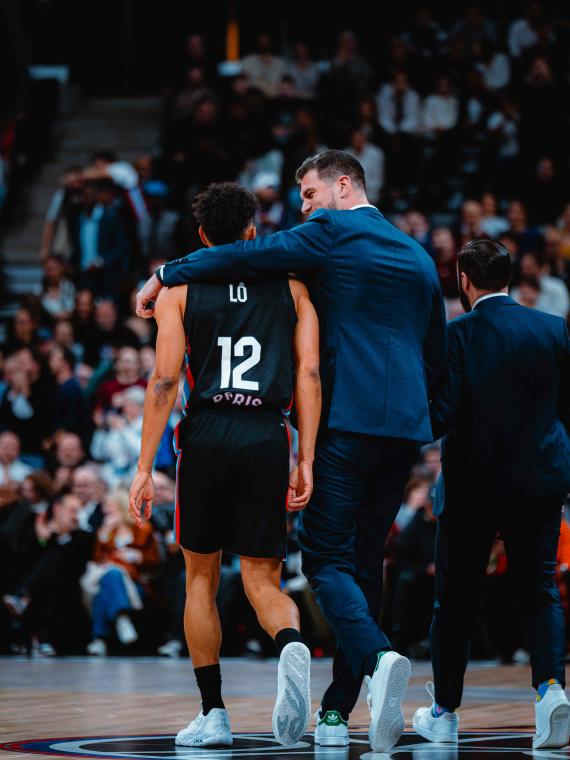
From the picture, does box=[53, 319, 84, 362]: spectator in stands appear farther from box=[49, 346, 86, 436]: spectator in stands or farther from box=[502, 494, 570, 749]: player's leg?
box=[502, 494, 570, 749]: player's leg

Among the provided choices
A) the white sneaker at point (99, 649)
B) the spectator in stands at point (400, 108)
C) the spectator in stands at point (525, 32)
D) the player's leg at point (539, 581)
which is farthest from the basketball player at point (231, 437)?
the spectator in stands at point (525, 32)

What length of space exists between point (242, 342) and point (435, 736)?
58.5 inches

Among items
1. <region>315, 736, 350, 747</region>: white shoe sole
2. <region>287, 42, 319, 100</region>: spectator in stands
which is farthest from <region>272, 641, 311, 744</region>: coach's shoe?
<region>287, 42, 319, 100</region>: spectator in stands

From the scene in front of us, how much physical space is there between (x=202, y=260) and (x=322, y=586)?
44.1 inches

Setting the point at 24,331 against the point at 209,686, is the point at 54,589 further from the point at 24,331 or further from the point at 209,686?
the point at 209,686

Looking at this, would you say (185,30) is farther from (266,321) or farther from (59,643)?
(266,321)

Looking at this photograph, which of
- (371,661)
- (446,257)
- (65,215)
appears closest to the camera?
(371,661)

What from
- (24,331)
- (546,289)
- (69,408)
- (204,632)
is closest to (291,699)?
(204,632)

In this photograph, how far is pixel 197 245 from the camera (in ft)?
47.7

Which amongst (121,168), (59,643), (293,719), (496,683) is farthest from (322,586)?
(121,168)

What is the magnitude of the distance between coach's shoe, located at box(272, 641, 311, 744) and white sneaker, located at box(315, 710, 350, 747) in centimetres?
34

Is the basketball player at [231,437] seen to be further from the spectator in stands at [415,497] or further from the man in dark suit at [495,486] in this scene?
the spectator in stands at [415,497]

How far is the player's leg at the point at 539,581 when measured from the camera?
4805 mm

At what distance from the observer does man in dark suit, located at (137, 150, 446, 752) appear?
4.51m
